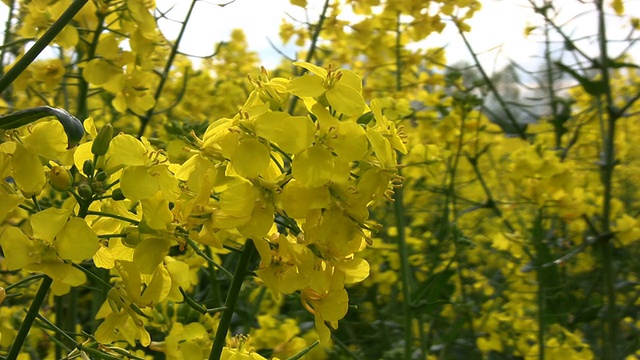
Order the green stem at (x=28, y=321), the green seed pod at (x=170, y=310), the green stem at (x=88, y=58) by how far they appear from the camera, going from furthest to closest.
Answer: the green stem at (x=88, y=58) < the green seed pod at (x=170, y=310) < the green stem at (x=28, y=321)

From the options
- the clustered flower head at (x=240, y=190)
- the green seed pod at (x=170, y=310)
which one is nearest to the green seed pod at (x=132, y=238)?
the clustered flower head at (x=240, y=190)

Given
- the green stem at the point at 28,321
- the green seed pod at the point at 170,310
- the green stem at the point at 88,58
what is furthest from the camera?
the green stem at the point at 88,58

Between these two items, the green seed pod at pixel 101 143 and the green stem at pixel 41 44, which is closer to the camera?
the green stem at pixel 41 44

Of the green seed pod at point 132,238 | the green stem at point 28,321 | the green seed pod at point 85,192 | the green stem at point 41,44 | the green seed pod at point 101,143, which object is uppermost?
the green stem at point 41,44

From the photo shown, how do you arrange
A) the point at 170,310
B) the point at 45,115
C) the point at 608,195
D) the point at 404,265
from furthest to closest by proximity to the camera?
the point at 404,265 → the point at 608,195 → the point at 170,310 → the point at 45,115

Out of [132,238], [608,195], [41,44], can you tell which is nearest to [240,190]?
[132,238]

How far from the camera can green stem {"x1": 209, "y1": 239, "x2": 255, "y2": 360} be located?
81 cm

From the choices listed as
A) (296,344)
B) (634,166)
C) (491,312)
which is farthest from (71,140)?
(634,166)

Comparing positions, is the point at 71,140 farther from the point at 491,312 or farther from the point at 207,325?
the point at 491,312

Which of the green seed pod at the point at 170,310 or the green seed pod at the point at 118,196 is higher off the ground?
the green seed pod at the point at 118,196

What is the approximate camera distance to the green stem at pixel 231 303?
32.0 inches

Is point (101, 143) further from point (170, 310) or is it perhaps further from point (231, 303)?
point (170, 310)

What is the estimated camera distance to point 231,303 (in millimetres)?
828

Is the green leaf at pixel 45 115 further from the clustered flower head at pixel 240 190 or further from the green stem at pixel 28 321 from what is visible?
the green stem at pixel 28 321
